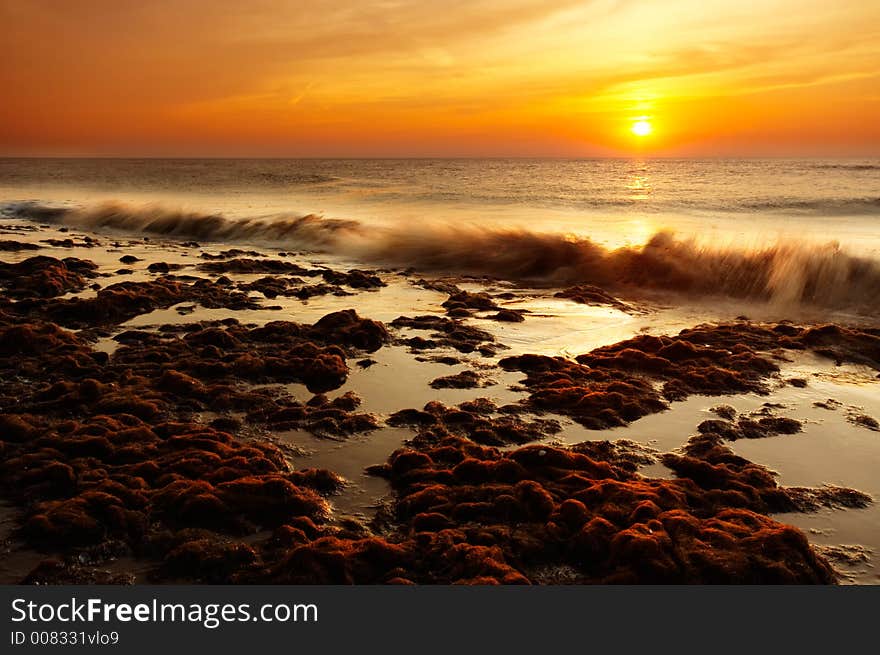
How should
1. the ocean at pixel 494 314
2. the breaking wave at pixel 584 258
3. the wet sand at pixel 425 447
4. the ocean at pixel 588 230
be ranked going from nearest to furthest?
the wet sand at pixel 425 447
the ocean at pixel 494 314
the breaking wave at pixel 584 258
the ocean at pixel 588 230

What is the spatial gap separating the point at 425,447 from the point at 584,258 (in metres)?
15.6

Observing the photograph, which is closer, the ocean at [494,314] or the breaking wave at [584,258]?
the ocean at [494,314]

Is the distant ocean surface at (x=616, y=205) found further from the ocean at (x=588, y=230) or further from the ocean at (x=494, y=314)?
the ocean at (x=494, y=314)

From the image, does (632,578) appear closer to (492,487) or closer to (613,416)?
(492,487)

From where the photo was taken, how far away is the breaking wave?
17031mm

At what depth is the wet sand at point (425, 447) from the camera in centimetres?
490

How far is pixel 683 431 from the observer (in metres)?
7.64

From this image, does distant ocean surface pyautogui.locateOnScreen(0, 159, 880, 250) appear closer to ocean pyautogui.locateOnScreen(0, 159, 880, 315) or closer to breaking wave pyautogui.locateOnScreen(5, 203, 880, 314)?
ocean pyautogui.locateOnScreen(0, 159, 880, 315)

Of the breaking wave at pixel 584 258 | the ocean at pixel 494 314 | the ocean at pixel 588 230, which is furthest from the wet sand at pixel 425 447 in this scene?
the ocean at pixel 588 230

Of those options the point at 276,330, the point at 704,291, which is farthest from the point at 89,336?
the point at 704,291

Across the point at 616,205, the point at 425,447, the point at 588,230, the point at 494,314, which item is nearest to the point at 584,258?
the point at 588,230

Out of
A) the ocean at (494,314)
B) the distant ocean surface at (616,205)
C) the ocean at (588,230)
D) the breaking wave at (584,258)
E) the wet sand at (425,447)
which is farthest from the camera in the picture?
the distant ocean surface at (616,205)

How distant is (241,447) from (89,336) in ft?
19.5

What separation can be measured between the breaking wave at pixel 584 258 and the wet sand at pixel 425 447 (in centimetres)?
546
